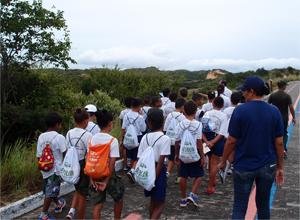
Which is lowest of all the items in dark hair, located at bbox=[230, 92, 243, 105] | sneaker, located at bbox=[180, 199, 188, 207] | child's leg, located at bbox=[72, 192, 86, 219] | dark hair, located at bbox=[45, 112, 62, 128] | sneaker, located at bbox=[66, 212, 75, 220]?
sneaker, located at bbox=[180, 199, 188, 207]

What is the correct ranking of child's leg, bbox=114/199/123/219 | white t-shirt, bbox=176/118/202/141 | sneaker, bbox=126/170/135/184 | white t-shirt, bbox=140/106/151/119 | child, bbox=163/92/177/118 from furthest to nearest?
child, bbox=163/92/177/118, white t-shirt, bbox=140/106/151/119, sneaker, bbox=126/170/135/184, white t-shirt, bbox=176/118/202/141, child's leg, bbox=114/199/123/219

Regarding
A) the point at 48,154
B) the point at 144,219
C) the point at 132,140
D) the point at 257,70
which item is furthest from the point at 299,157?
the point at 257,70

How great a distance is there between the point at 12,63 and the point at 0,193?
18.9 feet

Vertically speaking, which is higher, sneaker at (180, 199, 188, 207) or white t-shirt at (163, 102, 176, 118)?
white t-shirt at (163, 102, 176, 118)

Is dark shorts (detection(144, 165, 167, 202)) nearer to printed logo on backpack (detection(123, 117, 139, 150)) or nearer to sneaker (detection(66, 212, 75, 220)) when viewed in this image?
sneaker (detection(66, 212, 75, 220))

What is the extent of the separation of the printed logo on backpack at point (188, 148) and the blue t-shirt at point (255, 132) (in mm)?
1812

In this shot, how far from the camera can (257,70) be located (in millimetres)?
67125

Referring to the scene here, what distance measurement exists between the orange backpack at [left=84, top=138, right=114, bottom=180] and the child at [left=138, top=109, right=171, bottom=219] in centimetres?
45

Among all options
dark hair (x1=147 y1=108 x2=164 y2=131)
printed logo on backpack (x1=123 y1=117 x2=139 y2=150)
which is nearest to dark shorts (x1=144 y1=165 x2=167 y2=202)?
dark hair (x1=147 y1=108 x2=164 y2=131)

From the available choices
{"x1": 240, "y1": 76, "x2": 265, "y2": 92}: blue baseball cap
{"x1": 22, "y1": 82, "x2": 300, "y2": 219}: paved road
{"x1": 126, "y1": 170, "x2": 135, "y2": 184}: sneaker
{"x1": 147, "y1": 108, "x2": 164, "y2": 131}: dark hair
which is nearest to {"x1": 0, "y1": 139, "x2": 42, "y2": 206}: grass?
{"x1": 22, "y1": 82, "x2": 300, "y2": 219}: paved road

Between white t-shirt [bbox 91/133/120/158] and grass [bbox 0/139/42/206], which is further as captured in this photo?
grass [bbox 0/139/42/206]

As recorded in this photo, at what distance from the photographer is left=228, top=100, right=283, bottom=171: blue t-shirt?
509cm

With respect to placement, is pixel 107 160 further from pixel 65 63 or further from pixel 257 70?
pixel 257 70

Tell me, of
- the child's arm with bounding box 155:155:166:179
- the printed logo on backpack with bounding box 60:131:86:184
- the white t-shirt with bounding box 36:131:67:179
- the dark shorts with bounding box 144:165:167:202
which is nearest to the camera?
the child's arm with bounding box 155:155:166:179
